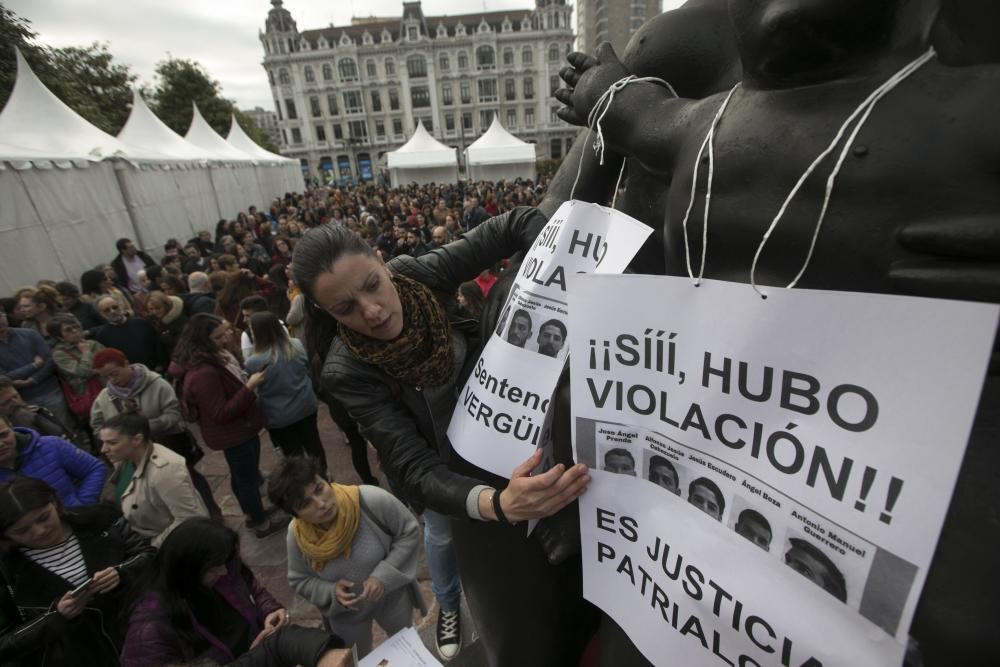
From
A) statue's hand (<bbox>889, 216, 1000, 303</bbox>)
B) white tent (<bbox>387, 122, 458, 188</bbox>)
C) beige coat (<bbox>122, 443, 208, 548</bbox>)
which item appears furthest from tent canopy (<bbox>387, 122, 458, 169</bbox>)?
statue's hand (<bbox>889, 216, 1000, 303</bbox>)

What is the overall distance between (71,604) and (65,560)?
20cm

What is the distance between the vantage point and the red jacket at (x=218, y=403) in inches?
135

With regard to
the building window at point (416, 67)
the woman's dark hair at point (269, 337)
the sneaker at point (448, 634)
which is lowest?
the sneaker at point (448, 634)

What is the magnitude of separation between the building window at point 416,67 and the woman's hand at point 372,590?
61.6 metres

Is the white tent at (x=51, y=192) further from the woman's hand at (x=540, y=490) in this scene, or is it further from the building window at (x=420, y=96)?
the building window at (x=420, y=96)

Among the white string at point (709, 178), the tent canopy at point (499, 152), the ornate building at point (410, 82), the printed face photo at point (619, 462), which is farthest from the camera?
the ornate building at point (410, 82)

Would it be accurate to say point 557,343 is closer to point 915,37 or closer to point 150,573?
point 915,37

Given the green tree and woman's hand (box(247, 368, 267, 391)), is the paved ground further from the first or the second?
the green tree

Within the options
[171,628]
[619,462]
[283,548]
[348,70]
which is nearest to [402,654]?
[171,628]

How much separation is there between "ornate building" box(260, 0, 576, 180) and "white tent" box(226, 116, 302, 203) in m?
A: 33.2

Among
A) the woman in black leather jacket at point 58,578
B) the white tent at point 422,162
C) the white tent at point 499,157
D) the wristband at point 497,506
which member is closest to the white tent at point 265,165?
the white tent at point 422,162

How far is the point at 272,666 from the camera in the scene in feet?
6.03

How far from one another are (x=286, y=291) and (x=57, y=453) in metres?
3.02

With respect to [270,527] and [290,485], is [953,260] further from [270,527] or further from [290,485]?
[270,527]
